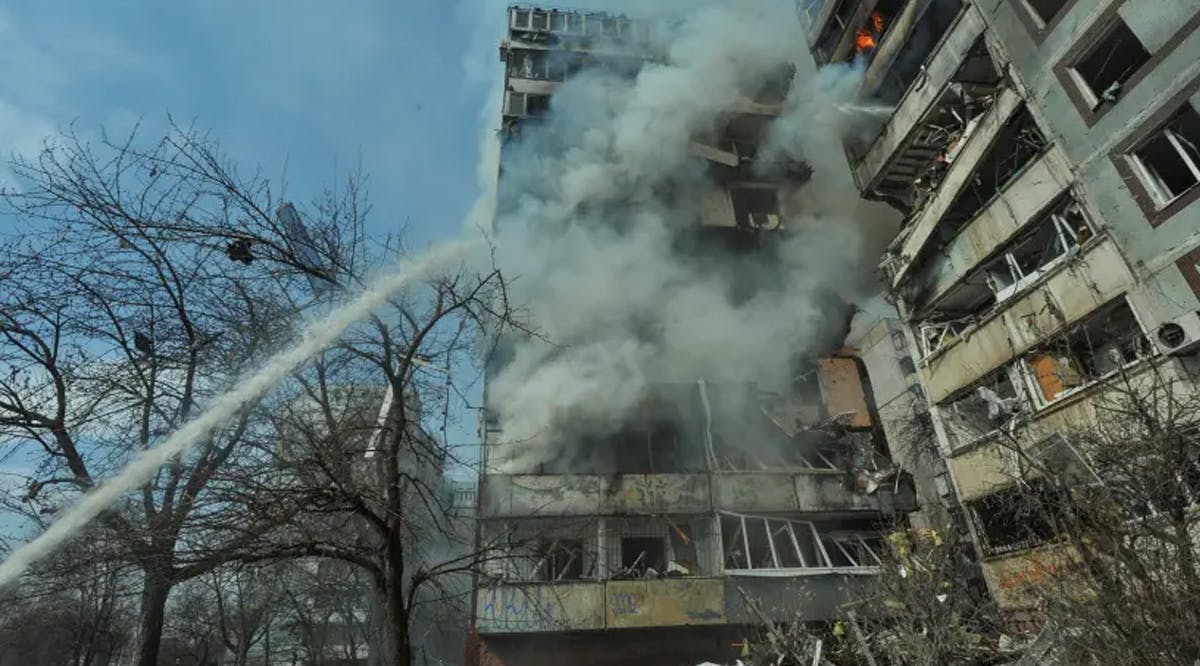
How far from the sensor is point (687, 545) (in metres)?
19.4

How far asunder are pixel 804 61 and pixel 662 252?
10.7 m

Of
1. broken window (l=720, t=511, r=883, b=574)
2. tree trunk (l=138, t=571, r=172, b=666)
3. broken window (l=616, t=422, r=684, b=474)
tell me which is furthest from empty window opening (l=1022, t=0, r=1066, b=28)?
tree trunk (l=138, t=571, r=172, b=666)

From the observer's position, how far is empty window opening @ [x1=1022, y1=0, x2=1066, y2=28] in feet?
47.4

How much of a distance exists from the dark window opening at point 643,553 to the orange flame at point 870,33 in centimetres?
1835

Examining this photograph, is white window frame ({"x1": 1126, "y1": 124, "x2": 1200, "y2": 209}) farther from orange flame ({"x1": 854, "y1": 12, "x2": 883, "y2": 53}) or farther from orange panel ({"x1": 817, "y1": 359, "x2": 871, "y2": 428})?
orange panel ({"x1": 817, "y1": 359, "x2": 871, "y2": 428})

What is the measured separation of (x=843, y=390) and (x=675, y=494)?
9.41 m

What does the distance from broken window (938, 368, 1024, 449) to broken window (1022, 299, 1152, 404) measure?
76 cm

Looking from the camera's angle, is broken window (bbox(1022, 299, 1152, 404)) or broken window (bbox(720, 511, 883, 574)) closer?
broken window (bbox(1022, 299, 1152, 404))

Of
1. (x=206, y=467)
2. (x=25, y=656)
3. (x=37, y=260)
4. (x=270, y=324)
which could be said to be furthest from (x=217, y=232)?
(x=25, y=656)

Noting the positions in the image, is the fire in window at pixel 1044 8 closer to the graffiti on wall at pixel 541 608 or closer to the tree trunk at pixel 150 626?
the graffiti on wall at pixel 541 608

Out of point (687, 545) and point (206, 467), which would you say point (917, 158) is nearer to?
point (687, 545)

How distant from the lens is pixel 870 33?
68.3 ft

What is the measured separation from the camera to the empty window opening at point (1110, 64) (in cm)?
1248

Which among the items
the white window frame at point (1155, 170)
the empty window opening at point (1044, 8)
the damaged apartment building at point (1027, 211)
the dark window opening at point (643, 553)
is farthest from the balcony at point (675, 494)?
the empty window opening at point (1044, 8)
